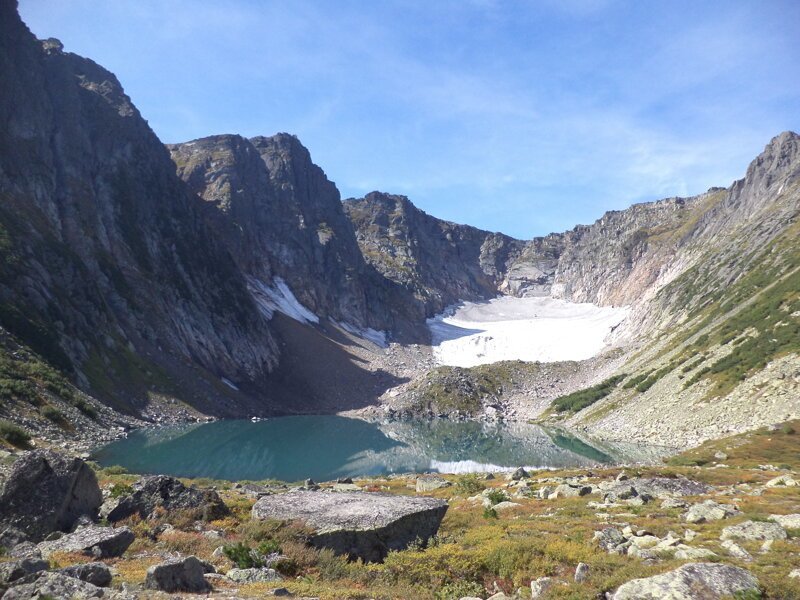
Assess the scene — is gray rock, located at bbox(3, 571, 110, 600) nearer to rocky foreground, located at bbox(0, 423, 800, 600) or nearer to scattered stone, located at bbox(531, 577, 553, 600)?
rocky foreground, located at bbox(0, 423, 800, 600)

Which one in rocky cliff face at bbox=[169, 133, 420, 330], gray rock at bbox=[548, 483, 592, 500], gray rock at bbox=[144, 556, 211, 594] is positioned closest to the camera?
gray rock at bbox=[144, 556, 211, 594]

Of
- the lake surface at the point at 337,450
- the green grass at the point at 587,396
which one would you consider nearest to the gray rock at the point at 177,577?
the lake surface at the point at 337,450

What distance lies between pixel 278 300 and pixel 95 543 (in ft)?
527

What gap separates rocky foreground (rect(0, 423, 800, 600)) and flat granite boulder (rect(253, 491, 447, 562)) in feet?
0.15

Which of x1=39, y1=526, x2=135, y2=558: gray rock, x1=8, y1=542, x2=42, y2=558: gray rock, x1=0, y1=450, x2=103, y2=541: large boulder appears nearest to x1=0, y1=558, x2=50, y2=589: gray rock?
x1=8, y1=542, x2=42, y2=558: gray rock

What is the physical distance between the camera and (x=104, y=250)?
343 ft

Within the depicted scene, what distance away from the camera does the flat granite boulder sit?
13414 mm

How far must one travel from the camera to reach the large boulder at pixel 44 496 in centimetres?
1323

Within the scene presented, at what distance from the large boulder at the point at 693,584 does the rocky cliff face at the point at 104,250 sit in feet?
257

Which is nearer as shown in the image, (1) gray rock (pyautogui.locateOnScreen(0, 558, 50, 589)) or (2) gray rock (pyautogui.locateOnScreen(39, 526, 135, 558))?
(1) gray rock (pyautogui.locateOnScreen(0, 558, 50, 589))

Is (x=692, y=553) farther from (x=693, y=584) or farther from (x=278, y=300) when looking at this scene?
(x=278, y=300)

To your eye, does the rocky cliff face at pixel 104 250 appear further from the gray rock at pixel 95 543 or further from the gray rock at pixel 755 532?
the gray rock at pixel 755 532

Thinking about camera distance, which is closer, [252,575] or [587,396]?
[252,575]

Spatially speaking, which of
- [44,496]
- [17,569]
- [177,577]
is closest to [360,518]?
[177,577]
